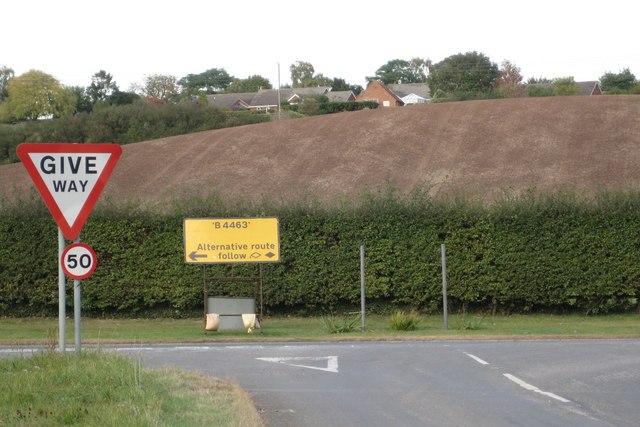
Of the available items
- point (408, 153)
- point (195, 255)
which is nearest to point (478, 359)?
point (195, 255)

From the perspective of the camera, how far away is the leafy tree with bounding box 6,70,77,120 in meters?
115

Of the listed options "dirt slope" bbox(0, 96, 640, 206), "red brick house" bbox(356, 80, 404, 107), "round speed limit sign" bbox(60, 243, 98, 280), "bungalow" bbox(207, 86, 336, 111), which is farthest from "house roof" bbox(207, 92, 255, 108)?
"round speed limit sign" bbox(60, 243, 98, 280)

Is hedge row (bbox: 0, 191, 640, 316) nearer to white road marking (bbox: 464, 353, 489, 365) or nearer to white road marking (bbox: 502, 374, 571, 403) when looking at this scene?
white road marking (bbox: 464, 353, 489, 365)

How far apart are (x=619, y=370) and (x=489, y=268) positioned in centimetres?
1378

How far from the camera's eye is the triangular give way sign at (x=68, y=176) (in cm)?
1033

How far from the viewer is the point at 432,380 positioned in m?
14.2

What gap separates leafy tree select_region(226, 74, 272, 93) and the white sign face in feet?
552

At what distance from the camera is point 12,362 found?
39.4 feet

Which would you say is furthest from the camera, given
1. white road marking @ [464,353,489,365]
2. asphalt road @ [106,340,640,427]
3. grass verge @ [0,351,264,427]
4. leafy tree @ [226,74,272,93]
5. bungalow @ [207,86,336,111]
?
leafy tree @ [226,74,272,93]

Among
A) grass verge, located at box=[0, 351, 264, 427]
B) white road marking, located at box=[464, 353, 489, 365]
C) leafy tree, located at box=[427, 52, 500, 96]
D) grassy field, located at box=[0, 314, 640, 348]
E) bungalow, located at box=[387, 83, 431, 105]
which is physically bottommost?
grassy field, located at box=[0, 314, 640, 348]

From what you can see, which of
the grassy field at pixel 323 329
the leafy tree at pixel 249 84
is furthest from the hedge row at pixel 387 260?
the leafy tree at pixel 249 84

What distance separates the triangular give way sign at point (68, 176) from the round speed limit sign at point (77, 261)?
8.4 inches

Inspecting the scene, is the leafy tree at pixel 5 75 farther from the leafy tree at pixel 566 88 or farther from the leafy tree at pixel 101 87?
the leafy tree at pixel 566 88

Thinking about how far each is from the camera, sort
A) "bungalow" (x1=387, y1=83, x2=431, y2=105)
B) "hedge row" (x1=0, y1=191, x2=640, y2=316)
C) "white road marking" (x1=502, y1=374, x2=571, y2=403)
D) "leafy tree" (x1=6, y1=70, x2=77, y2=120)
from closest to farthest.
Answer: "white road marking" (x1=502, y1=374, x2=571, y2=403)
"hedge row" (x1=0, y1=191, x2=640, y2=316)
"leafy tree" (x1=6, y1=70, x2=77, y2=120)
"bungalow" (x1=387, y1=83, x2=431, y2=105)
